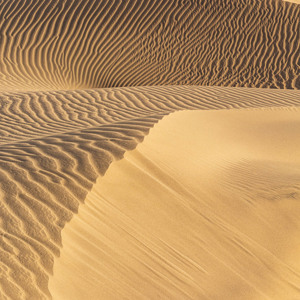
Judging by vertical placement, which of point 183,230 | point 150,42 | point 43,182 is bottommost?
point 43,182

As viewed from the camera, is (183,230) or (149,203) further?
(149,203)

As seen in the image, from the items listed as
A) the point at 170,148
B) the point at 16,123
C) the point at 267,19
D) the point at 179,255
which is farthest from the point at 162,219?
the point at 267,19

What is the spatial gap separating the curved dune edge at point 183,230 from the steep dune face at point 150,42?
456 inches

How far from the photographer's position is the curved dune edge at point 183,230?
139 inches

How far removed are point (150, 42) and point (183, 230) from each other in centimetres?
1443

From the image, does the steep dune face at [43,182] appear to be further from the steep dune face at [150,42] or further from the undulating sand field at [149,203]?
the steep dune face at [150,42]

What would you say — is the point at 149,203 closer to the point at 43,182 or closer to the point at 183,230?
the point at 183,230

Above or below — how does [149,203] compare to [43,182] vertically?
above

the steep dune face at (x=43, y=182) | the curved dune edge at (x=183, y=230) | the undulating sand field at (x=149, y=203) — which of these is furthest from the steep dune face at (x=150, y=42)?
the curved dune edge at (x=183, y=230)

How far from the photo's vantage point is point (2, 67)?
54.3 ft

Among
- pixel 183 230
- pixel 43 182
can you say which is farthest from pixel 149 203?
pixel 43 182

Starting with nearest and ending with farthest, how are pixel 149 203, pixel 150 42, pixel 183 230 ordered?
pixel 183 230 < pixel 149 203 < pixel 150 42

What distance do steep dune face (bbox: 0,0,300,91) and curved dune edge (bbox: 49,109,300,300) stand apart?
11570 millimetres

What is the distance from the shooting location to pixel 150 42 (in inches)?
701
